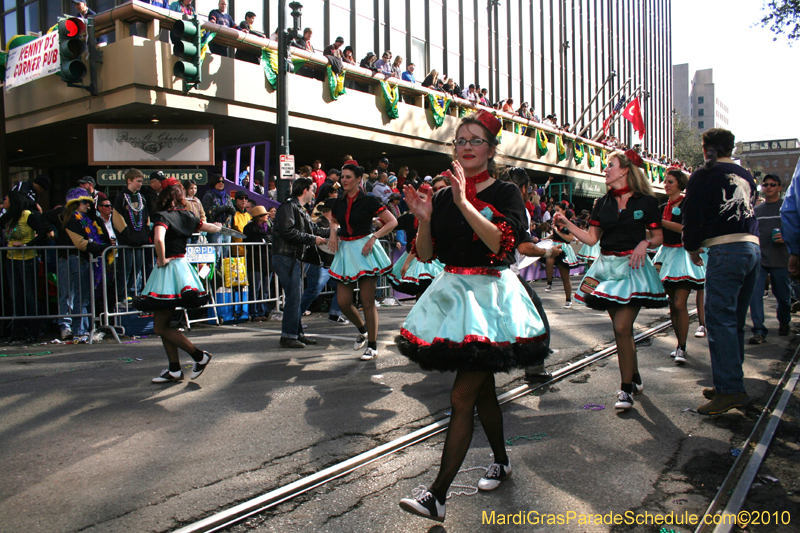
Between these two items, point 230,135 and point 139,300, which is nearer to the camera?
point 139,300

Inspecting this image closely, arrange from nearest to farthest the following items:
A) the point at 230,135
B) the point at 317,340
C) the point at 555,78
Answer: the point at 317,340
the point at 230,135
the point at 555,78

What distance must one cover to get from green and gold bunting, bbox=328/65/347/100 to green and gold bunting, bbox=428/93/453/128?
4204 millimetres

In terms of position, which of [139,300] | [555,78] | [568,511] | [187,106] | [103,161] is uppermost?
[555,78]

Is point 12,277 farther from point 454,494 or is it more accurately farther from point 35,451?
point 454,494

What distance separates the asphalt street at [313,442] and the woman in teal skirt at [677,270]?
1.22 feet

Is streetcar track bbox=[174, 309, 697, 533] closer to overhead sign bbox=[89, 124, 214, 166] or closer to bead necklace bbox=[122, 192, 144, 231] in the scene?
bead necklace bbox=[122, 192, 144, 231]

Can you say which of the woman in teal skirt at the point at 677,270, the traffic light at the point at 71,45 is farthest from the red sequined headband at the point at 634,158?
the traffic light at the point at 71,45

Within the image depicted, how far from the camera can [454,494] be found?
323 centimetres

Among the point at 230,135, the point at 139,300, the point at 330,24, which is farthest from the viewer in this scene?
the point at 330,24

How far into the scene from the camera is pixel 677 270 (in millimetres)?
6918

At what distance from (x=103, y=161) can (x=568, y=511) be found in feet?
48.9

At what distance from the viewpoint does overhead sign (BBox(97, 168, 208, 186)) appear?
→ 1473 centimetres

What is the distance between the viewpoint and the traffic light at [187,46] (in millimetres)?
10977

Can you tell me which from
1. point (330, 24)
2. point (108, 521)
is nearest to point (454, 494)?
point (108, 521)
